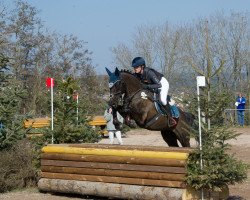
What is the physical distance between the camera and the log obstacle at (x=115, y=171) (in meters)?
8.27

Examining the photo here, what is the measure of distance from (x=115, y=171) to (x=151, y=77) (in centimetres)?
265

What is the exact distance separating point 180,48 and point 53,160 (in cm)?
2804

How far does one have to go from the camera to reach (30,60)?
34281mm

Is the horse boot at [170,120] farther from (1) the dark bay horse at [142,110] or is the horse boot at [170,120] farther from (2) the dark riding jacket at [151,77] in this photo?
(2) the dark riding jacket at [151,77]

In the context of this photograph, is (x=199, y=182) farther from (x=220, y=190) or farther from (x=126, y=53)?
(x=126, y=53)

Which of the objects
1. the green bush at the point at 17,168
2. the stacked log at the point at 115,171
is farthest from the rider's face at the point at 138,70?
the green bush at the point at 17,168

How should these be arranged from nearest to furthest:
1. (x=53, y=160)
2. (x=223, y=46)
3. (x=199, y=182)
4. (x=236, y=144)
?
1. (x=199, y=182)
2. (x=53, y=160)
3. (x=236, y=144)
4. (x=223, y=46)

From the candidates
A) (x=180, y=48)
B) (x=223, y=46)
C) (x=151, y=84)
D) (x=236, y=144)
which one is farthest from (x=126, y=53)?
(x=151, y=84)

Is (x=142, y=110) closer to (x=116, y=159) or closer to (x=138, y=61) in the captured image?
(x=138, y=61)

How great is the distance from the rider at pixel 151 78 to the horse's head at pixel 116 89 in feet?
1.55

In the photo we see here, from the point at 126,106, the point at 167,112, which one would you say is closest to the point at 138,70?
the point at 126,106

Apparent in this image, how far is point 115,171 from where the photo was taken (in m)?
9.04

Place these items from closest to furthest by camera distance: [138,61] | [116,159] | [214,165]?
[214,165] < [116,159] < [138,61]

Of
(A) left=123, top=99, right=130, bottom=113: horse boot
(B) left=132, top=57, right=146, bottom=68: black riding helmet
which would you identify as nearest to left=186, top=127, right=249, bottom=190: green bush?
(A) left=123, top=99, right=130, bottom=113: horse boot
